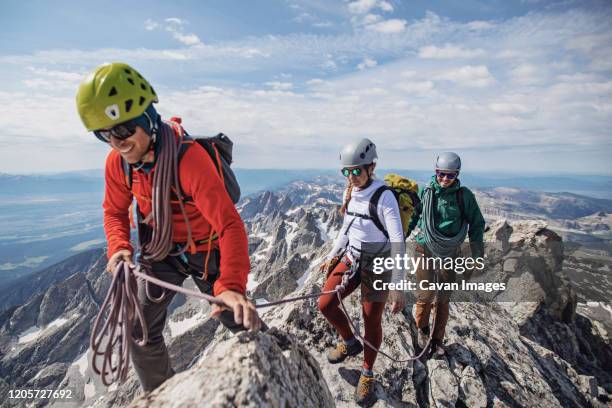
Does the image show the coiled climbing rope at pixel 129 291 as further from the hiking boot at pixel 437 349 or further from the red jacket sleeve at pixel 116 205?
the hiking boot at pixel 437 349

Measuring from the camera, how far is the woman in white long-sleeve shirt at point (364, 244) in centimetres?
606

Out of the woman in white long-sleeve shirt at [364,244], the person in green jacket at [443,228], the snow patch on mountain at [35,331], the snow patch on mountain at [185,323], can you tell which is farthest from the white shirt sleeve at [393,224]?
the snow patch on mountain at [35,331]

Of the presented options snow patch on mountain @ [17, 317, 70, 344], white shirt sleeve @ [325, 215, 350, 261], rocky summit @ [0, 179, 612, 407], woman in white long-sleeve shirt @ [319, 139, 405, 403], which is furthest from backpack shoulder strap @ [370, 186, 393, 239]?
snow patch on mountain @ [17, 317, 70, 344]

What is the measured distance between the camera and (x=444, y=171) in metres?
8.15

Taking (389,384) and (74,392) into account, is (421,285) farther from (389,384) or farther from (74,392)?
(74,392)

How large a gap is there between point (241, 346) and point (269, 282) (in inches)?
3563

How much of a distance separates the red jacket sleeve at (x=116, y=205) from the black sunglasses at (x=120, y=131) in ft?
2.23

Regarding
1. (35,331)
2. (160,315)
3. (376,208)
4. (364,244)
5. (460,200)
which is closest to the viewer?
(160,315)

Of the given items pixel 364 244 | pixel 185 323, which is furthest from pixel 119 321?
pixel 185 323

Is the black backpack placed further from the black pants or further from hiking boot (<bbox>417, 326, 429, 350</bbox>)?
hiking boot (<bbox>417, 326, 429, 350</bbox>)

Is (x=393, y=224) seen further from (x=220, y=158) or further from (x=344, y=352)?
(x=220, y=158)

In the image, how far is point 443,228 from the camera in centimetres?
813

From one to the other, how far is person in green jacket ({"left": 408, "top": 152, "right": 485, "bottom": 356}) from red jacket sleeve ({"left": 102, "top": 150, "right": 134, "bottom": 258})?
6969 millimetres

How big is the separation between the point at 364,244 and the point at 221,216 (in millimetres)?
3734
